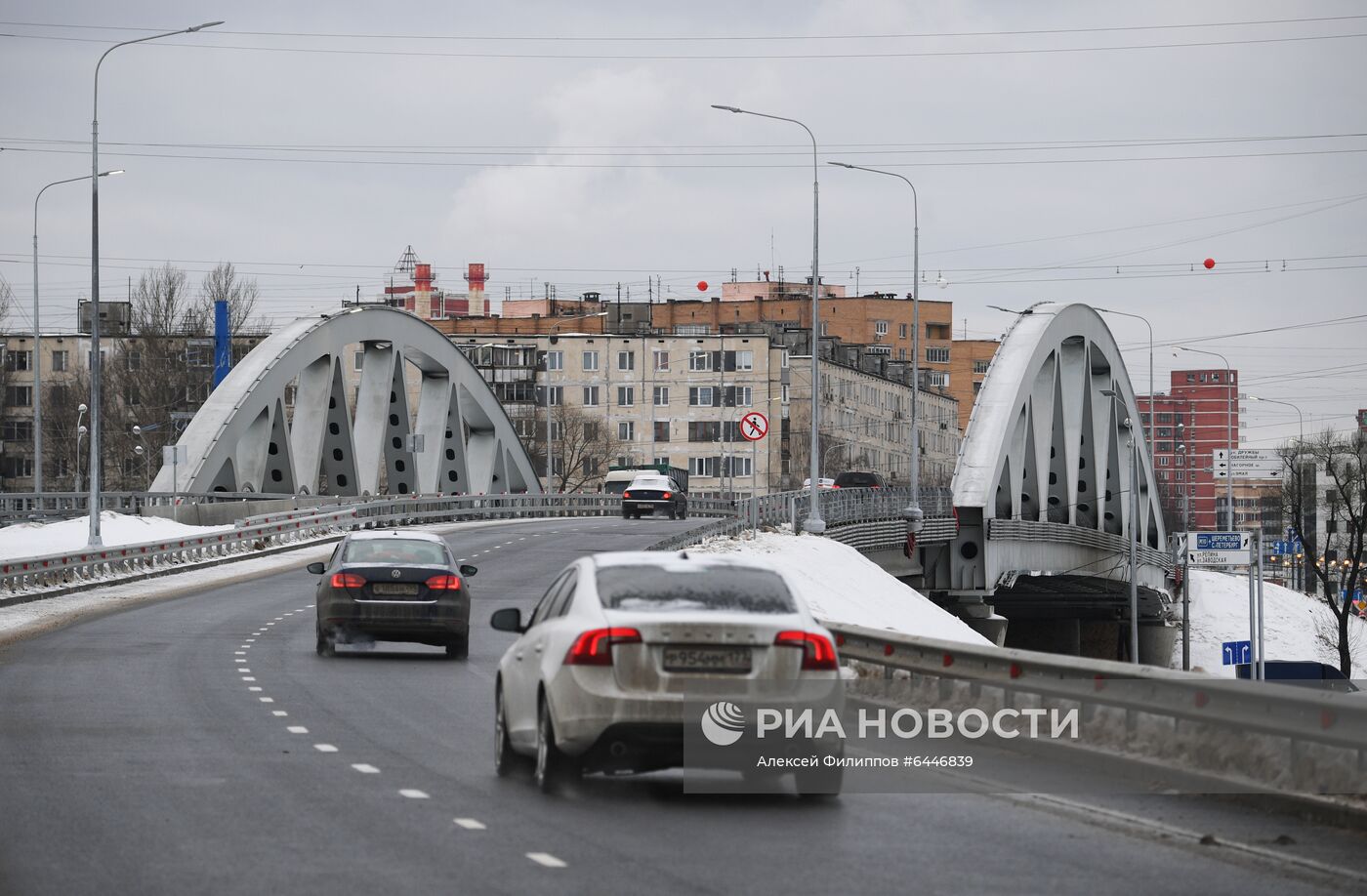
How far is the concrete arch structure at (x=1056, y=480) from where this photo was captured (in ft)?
215

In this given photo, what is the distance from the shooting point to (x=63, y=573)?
39.8m

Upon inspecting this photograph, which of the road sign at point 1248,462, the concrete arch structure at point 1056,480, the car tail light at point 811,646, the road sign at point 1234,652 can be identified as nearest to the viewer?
the car tail light at point 811,646

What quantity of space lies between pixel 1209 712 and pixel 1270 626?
8046 centimetres

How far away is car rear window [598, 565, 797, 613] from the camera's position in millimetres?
11547

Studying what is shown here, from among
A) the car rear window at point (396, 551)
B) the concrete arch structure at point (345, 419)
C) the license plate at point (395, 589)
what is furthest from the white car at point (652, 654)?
the concrete arch structure at point (345, 419)

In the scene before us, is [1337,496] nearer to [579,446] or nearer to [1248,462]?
[1248,462]

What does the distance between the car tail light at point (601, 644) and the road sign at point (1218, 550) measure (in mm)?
46179

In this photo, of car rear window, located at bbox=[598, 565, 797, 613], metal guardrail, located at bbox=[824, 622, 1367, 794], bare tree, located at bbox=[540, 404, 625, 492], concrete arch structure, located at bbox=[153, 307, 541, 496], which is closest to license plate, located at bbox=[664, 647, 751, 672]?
car rear window, located at bbox=[598, 565, 797, 613]

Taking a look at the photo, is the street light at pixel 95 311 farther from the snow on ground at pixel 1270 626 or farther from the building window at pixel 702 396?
the building window at pixel 702 396

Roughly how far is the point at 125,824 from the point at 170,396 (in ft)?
335

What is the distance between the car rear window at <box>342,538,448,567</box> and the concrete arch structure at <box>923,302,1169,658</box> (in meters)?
41.4

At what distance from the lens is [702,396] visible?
14062 cm

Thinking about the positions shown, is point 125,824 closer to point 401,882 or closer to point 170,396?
point 401,882

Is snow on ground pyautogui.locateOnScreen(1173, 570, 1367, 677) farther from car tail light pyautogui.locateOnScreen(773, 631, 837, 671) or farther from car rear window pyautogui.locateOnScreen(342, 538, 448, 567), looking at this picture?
car tail light pyautogui.locateOnScreen(773, 631, 837, 671)
